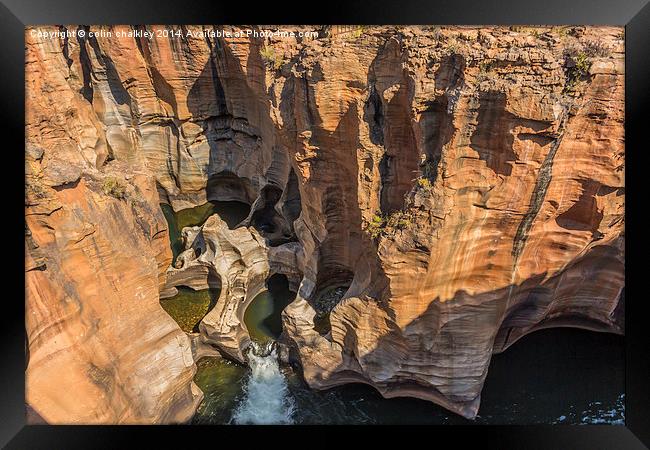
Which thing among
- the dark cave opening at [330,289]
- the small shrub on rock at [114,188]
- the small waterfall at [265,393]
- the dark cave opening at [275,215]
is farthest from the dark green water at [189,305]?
the small shrub on rock at [114,188]

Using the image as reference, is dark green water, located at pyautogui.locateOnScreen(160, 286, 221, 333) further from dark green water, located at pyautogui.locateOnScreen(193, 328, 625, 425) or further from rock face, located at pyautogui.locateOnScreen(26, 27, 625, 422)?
dark green water, located at pyautogui.locateOnScreen(193, 328, 625, 425)

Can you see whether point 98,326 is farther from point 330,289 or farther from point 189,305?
point 330,289

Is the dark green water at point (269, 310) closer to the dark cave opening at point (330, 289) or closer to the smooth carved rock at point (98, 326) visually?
the dark cave opening at point (330, 289)

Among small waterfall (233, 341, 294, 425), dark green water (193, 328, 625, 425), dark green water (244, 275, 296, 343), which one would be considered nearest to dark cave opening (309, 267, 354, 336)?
dark green water (244, 275, 296, 343)

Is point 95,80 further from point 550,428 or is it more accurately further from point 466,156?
point 550,428
